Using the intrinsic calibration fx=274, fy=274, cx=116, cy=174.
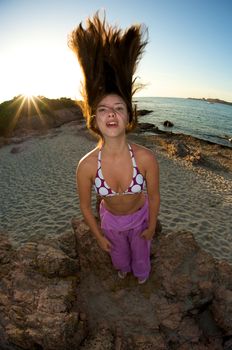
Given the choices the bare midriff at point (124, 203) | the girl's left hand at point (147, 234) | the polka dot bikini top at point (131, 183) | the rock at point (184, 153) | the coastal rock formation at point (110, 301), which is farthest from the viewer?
the rock at point (184, 153)

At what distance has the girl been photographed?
2443 mm

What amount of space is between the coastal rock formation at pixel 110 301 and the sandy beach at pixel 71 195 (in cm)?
216

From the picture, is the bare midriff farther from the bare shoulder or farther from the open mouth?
the open mouth

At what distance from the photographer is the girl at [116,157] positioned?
2443 mm

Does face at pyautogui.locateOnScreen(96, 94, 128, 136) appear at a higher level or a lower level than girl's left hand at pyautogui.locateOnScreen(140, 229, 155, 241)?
higher

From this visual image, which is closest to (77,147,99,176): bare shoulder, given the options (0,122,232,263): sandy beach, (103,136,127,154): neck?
(103,136,127,154): neck

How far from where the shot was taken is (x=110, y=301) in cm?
423

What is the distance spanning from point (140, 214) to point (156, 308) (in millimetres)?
1632

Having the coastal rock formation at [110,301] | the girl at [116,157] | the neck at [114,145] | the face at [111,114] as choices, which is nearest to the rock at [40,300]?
the coastal rock formation at [110,301]

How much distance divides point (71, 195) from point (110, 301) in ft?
18.8

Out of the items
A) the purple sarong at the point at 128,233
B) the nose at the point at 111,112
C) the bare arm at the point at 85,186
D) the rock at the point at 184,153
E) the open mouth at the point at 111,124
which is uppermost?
the nose at the point at 111,112

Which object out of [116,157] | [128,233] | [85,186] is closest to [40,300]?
[128,233]

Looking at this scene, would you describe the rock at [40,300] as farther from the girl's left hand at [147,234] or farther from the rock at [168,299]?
the girl's left hand at [147,234]

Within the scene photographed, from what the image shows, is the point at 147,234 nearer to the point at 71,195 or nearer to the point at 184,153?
the point at 71,195
